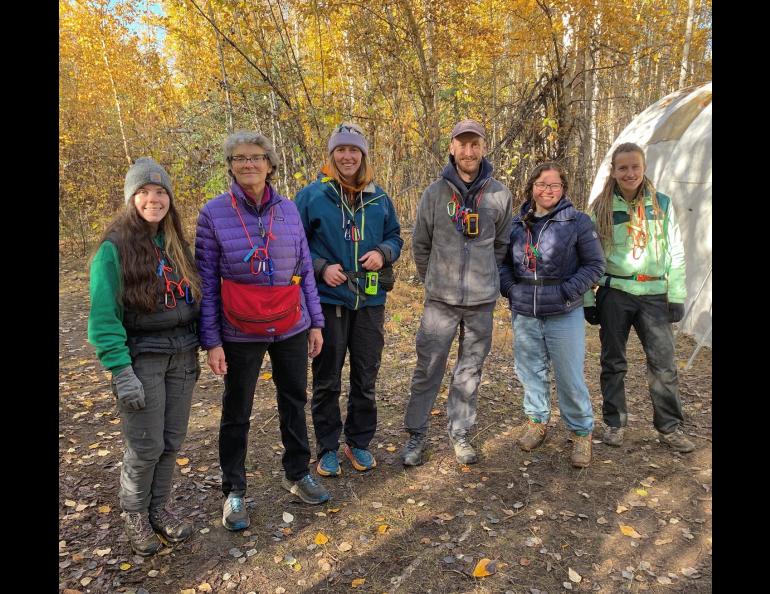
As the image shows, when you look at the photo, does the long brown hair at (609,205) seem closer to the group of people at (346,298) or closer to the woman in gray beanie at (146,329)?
the group of people at (346,298)

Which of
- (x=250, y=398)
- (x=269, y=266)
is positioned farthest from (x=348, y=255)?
(x=250, y=398)

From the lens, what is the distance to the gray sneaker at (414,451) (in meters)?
3.77

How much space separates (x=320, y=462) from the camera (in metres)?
3.65

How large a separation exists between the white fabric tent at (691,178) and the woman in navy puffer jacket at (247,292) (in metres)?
5.08

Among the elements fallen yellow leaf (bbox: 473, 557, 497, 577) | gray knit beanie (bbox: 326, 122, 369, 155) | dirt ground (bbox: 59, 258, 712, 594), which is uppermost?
gray knit beanie (bbox: 326, 122, 369, 155)

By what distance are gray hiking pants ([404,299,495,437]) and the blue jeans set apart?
30 centimetres

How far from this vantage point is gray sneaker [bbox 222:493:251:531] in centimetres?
305

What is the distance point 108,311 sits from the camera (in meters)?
2.38

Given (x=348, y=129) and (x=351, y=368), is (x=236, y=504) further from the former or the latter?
(x=348, y=129)

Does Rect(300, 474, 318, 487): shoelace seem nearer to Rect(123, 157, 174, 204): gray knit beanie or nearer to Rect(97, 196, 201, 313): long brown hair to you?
Rect(97, 196, 201, 313): long brown hair

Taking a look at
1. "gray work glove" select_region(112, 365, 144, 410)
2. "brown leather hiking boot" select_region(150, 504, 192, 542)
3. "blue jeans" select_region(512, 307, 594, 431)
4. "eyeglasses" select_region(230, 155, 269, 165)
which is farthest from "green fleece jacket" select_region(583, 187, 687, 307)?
"brown leather hiking boot" select_region(150, 504, 192, 542)

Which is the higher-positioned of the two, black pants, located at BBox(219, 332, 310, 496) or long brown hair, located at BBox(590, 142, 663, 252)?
long brown hair, located at BBox(590, 142, 663, 252)

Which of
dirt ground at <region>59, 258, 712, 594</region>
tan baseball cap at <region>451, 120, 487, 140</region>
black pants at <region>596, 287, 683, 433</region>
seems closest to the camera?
dirt ground at <region>59, 258, 712, 594</region>
